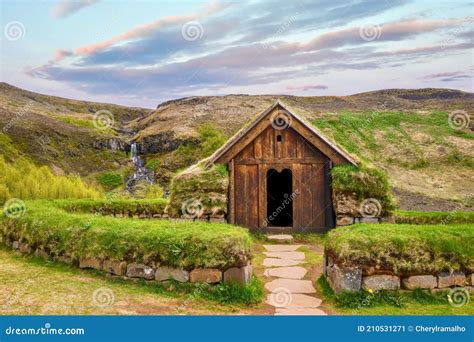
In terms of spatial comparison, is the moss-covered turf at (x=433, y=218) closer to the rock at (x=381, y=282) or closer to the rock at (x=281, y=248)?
the rock at (x=281, y=248)

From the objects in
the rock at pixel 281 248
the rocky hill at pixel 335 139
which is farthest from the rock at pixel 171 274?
the rocky hill at pixel 335 139

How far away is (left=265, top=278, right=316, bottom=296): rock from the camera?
860cm

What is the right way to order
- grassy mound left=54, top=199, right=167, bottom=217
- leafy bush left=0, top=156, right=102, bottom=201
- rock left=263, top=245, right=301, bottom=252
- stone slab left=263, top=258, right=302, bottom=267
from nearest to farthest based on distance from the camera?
stone slab left=263, top=258, right=302, bottom=267, rock left=263, top=245, right=301, bottom=252, grassy mound left=54, top=199, right=167, bottom=217, leafy bush left=0, top=156, right=102, bottom=201

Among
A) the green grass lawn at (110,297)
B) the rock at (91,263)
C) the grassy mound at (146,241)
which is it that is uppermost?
the grassy mound at (146,241)

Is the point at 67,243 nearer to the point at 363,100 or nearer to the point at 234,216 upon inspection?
the point at 234,216

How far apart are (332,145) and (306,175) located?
131 cm

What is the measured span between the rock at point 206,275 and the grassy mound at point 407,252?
2.18 m

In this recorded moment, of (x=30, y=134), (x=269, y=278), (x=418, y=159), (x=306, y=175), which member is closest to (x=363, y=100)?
(x=418, y=159)

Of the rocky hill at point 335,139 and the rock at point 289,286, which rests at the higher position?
the rocky hill at point 335,139

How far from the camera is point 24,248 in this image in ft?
38.5

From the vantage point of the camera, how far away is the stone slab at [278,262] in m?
10.7

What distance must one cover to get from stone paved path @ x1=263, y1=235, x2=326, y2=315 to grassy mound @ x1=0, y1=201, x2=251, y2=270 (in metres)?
0.95

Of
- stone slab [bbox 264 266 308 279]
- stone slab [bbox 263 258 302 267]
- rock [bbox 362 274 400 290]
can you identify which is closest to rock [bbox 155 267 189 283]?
stone slab [bbox 264 266 308 279]

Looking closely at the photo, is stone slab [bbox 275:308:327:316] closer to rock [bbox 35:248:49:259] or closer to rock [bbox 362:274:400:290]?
rock [bbox 362:274:400:290]
